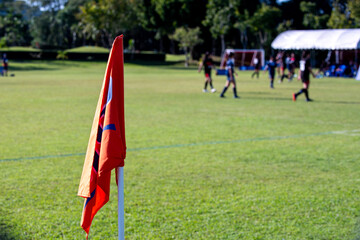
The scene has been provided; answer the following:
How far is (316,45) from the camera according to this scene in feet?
133

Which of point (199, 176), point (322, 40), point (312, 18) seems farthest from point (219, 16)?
point (199, 176)

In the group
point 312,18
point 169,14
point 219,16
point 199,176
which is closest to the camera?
point 199,176

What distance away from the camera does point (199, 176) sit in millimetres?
7309

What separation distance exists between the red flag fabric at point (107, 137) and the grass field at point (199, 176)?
1673mm

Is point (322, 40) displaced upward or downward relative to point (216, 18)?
downward

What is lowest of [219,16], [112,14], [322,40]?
[322,40]

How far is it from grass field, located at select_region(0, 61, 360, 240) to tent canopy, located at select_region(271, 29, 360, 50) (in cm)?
2578

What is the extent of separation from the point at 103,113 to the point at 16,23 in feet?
267

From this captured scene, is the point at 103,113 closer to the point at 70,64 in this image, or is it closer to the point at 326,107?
the point at 326,107

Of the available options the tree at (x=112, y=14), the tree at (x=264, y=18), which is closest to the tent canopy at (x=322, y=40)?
the tree at (x=264, y=18)

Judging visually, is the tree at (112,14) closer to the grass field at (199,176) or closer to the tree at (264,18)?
the tree at (264,18)

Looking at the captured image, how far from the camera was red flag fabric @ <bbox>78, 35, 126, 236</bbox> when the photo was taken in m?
3.29

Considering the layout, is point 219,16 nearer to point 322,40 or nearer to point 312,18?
point 312,18

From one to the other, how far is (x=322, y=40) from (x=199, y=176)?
1413 inches
